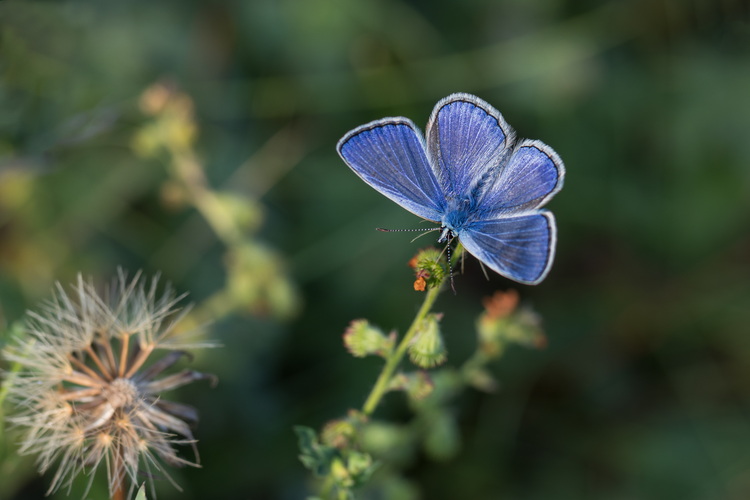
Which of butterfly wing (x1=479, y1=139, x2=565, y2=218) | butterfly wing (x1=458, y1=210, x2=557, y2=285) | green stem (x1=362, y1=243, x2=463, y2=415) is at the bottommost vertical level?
green stem (x1=362, y1=243, x2=463, y2=415)

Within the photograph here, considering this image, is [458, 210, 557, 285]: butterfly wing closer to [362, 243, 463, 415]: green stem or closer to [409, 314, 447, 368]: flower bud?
[362, 243, 463, 415]: green stem

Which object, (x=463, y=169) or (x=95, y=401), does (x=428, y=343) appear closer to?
(x=463, y=169)

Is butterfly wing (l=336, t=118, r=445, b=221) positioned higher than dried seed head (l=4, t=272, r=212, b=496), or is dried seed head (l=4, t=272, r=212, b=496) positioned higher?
butterfly wing (l=336, t=118, r=445, b=221)

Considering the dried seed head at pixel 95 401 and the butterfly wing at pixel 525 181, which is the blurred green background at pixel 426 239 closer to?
the dried seed head at pixel 95 401

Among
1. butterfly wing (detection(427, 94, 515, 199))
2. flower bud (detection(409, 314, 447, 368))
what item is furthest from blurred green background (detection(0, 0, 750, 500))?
flower bud (detection(409, 314, 447, 368))

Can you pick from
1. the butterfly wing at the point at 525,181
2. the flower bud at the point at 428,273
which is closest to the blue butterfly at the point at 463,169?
the butterfly wing at the point at 525,181

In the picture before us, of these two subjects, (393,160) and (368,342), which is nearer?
(368,342)

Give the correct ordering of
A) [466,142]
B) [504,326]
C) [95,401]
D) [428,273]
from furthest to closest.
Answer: [504,326] < [466,142] < [95,401] < [428,273]

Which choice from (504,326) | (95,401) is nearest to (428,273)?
(504,326)
